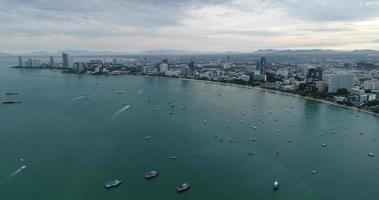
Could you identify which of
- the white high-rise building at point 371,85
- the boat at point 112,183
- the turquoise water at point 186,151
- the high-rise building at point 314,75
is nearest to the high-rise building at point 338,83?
the white high-rise building at point 371,85

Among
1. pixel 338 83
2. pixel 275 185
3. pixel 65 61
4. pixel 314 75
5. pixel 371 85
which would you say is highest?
pixel 65 61

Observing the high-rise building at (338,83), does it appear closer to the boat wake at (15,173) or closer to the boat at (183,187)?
the boat at (183,187)

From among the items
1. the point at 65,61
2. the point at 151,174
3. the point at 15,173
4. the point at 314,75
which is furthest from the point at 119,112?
the point at 65,61

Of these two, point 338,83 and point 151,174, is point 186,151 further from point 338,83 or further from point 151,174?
point 338,83

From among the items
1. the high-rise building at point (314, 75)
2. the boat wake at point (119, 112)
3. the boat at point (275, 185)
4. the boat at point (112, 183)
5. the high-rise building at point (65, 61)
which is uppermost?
the high-rise building at point (65, 61)

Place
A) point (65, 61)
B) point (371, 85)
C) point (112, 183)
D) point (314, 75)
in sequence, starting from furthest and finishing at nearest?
point (65, 61), point (314, 75), point (371, 85), point (112, 183)

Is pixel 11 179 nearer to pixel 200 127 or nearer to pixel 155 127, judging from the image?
pixel 155 127

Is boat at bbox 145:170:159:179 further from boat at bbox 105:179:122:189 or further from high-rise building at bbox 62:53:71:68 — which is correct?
high-rise building at bbox 62:53:71:68

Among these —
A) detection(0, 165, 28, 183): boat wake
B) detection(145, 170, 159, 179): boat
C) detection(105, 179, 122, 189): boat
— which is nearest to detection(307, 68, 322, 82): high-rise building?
detection(145, 170, 159, 179): boat

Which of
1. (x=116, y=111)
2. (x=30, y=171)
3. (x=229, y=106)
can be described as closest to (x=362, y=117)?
(x=229, y=106)
